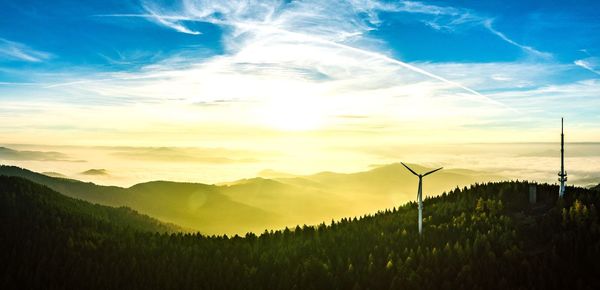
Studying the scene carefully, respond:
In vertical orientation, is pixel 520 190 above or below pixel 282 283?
above

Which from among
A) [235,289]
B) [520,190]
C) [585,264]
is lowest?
[235,289]

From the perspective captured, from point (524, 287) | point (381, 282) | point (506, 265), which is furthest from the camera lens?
point (381, 282)

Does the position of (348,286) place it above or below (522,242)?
below

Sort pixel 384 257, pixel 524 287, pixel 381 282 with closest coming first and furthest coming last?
pixel 524 287 < pixel 381 282 < pixel 384 257

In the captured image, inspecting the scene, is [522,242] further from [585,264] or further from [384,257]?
[384,257]

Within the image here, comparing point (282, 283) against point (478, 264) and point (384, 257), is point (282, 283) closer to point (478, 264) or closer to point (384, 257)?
point (384, 257)

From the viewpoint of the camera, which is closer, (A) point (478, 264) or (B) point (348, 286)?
(A) point (478, 264)

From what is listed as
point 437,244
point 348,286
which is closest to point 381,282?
point 348,286

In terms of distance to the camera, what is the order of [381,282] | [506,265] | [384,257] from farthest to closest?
[384,257]
[381,282]
[506,265]

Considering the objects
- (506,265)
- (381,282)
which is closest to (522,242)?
(506,265)
